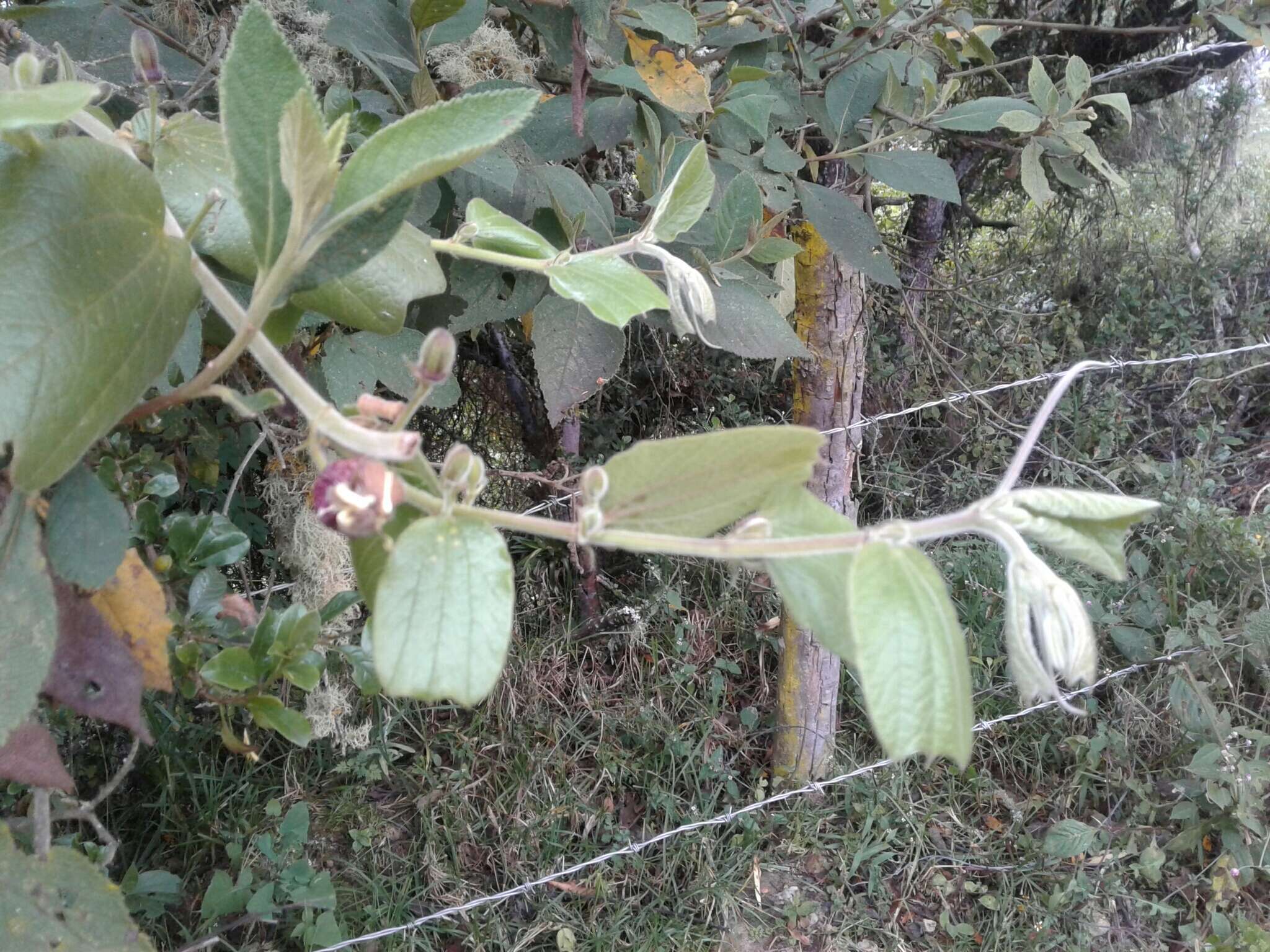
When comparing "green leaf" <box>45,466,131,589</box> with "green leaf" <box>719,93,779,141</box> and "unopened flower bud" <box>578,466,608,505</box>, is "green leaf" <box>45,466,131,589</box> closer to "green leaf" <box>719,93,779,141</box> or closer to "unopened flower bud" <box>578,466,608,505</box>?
"unopened flower bud" <box>578,466,608,505</box>

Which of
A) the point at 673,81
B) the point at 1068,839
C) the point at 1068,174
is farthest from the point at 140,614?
the point at 1068,839

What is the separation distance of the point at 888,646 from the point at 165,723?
154cm

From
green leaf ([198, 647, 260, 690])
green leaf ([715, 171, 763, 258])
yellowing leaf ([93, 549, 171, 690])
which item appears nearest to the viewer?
yellowing leaf ([93, 549, 171, 690])

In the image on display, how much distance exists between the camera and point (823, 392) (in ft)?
4.74

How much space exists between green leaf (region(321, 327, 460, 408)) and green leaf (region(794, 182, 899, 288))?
475 mm

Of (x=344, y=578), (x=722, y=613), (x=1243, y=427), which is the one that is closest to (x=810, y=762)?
(x=722, y=613)

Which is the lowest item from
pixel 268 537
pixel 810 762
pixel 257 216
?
pixel 810 762

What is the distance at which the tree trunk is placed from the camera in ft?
4.52

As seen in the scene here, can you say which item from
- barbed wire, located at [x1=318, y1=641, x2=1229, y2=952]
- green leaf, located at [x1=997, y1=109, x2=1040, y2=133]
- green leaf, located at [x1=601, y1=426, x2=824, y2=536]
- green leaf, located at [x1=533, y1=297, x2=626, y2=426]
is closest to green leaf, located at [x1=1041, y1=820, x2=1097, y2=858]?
barbed wire, located at [x1=318, y1=641, x2=1229, y2=952]

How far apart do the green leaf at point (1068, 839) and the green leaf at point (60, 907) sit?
5.16 feet

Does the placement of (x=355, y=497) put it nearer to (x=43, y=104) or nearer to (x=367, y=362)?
(x=43, y=104)

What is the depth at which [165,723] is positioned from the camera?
146 centimetres

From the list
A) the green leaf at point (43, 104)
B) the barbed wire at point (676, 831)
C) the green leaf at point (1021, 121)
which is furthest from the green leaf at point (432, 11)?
the barbed wire at point (676, 831)

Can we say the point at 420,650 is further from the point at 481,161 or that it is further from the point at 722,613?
the point at 722,613
